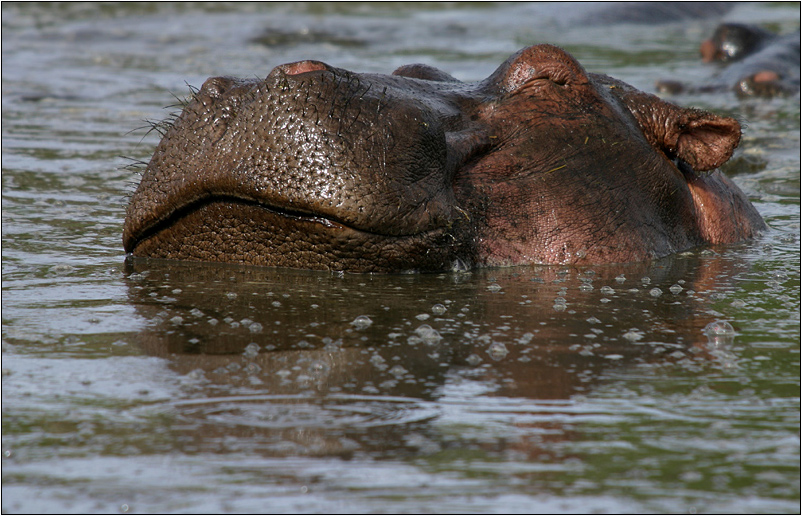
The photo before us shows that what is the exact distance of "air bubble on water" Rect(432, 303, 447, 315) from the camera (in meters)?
3.77

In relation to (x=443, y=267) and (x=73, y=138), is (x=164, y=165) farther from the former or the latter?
(x=73, y=138)

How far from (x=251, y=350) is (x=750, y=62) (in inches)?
387

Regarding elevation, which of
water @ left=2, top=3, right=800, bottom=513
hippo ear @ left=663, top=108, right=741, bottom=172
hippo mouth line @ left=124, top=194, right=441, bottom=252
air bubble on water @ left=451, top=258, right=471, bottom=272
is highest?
hippo ear @ left=663, top=108, right=741, bottom=172

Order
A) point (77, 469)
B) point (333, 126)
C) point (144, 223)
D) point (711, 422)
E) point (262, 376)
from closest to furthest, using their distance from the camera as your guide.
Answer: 1. point (77, 469)
2. point (711, 422)
3. point (262, 376)
4. point (333, 126)
5. point (144, 223)

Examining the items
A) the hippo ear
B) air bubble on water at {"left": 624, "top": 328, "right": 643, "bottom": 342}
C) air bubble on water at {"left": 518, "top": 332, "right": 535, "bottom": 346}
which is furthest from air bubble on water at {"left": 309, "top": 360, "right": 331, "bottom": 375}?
the hippo ear

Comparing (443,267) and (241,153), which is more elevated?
(241,153)

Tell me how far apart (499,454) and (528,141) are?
2.21 meters

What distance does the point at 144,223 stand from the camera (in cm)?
420

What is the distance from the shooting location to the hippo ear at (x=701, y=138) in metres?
4.82

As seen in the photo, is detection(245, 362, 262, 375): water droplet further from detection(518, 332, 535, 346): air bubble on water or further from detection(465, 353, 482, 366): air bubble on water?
detection(518, 332, 535, 346): air bubble on water

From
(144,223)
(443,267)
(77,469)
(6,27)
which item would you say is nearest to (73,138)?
(144,223)

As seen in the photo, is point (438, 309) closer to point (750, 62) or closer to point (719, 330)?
point (719, 330)

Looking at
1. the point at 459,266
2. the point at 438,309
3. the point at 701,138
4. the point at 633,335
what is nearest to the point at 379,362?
the point at 438,309

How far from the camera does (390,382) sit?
2965 mm
